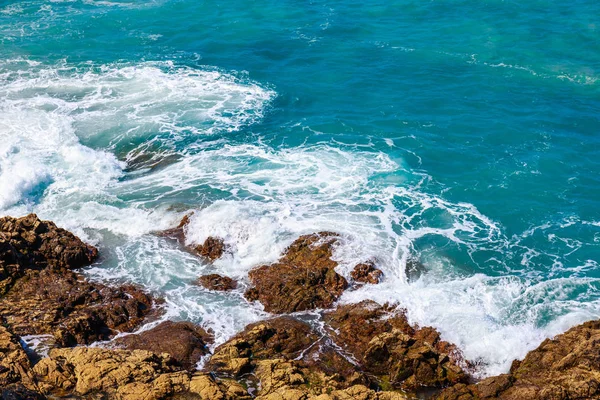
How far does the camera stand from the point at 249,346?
30656 millimetres

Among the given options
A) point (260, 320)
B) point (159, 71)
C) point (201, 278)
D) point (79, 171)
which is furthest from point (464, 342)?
point (159, 71)

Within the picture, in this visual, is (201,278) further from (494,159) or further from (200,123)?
(494,159)

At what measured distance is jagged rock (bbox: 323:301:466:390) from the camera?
29.3m

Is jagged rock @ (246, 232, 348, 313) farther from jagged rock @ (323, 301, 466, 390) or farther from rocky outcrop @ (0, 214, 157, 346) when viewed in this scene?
rocky outcrop @ (0, 214, 157, 346)

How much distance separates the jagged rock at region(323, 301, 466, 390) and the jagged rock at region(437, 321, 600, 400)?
1.49 meters

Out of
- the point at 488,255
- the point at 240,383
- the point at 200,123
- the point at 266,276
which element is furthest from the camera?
the point at 200,123

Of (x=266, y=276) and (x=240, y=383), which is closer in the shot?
(x=240, y=383)

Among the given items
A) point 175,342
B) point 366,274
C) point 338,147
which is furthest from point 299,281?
point 338,147

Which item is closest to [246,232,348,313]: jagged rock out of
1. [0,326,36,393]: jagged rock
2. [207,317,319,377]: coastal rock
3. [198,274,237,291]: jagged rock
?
[198,274,237,291]: jagged rock

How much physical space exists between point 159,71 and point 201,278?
119ft

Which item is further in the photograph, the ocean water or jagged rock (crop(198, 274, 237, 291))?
the ocean water

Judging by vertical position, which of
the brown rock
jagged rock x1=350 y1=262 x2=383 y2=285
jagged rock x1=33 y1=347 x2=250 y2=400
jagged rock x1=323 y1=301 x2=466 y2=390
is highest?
jagged rock x1=33 y1=347 x2=250 y2=400

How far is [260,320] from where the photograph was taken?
33688 millimetres

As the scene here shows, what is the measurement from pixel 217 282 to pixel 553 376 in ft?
65.7
